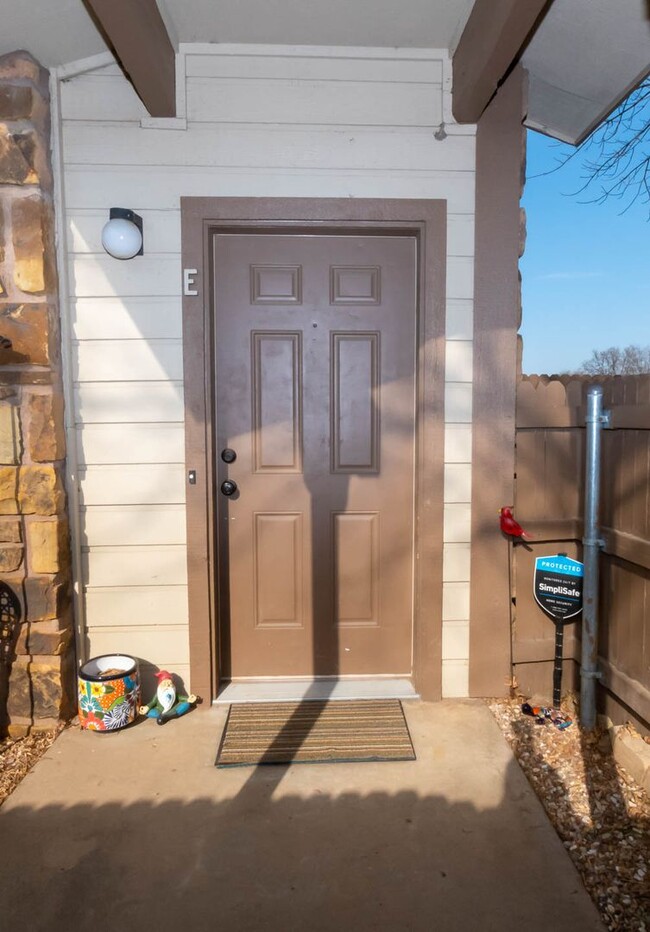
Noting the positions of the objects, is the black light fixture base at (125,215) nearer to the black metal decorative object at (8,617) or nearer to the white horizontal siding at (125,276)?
the white horizontal siding at (125,276)

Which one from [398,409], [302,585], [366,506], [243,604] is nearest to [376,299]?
[398,409]

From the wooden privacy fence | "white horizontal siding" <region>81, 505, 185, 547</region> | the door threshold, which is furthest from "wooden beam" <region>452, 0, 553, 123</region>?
the door threshold

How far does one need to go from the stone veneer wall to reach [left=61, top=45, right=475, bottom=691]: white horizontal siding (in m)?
0.14

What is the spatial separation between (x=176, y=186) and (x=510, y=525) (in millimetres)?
1943

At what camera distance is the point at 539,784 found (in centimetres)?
211

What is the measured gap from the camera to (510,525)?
8.25 ft

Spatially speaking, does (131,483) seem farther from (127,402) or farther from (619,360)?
(619,360)

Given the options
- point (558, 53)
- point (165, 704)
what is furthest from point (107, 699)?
point (558, 53)

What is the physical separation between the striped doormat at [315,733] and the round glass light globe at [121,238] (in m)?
1.93

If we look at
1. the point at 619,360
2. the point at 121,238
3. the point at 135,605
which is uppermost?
the point at 121,238

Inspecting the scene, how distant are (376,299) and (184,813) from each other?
81.9 inches

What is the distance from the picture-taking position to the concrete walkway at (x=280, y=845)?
5.19ft

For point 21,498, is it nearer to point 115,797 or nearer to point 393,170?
point 115,797

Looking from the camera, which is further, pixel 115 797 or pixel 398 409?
pixel 398 409
